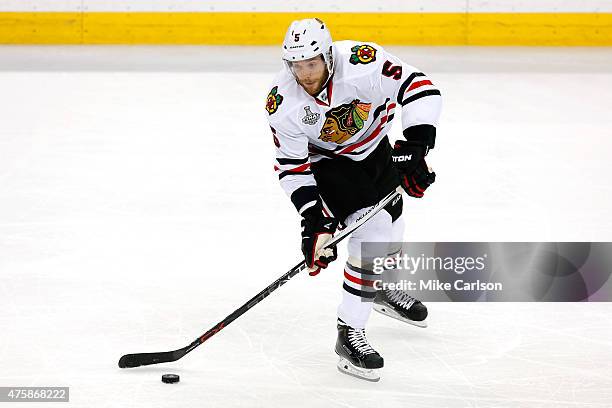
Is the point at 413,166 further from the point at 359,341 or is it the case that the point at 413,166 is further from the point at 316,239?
the point at 359,341

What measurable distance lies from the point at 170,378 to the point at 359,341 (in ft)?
1.87

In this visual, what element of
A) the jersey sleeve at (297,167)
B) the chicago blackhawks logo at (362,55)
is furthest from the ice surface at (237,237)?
the chicago blackhawks logo at (362,55)

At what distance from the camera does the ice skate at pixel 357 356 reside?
9.71 ft

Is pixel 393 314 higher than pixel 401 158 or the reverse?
the reverse

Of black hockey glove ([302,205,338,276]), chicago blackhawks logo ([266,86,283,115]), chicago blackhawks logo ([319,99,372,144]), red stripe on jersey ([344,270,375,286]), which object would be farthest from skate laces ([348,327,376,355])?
chicago blackhawks logo ([266,86,283,115])

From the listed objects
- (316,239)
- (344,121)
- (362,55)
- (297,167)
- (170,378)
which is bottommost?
(170,378)

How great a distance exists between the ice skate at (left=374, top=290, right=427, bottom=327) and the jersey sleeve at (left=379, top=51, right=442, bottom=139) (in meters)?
0.68

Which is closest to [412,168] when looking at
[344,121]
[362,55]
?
[344,121]

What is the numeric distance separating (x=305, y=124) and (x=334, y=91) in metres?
0.13

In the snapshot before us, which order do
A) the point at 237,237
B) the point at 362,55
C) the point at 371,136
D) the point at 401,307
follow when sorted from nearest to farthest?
the point at 362,55, the point at 371,136, the point at 401,307, the point at 237,237

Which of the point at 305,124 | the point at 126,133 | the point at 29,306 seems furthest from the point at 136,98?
the point at 305,124

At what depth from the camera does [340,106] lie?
2977 millimetres

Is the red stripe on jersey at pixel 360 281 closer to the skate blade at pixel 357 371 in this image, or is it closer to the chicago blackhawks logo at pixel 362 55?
the skate blade at pixel 357 371

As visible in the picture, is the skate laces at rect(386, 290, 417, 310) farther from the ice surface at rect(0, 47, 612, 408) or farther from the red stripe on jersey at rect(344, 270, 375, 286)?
the red stripe on jersey at rect(344, 270, 375, 286)
